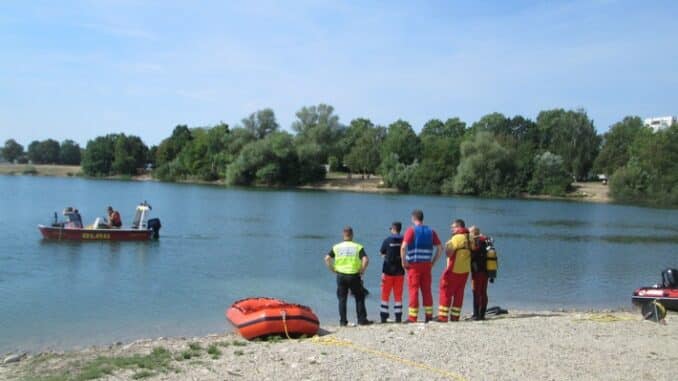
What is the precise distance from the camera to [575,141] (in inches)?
4080

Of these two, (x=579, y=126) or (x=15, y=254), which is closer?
(x=15, y=254)

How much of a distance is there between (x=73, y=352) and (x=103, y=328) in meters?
2.49

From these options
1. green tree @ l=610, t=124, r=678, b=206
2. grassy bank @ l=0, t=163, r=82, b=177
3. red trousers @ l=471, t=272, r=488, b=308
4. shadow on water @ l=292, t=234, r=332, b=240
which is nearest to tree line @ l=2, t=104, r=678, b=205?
green tree @ l=610, t=124, r=678, b=206

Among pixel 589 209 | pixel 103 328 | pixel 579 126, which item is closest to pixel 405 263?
pixel 103 328

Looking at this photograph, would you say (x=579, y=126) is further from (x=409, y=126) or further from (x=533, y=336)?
(x=533, y=336)

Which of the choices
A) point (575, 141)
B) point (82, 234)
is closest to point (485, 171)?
point (575, 141)

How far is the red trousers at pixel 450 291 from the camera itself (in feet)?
38.3

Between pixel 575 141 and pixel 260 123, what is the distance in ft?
167

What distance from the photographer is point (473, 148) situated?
8138 centimetres

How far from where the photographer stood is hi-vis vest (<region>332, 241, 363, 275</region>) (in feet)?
36.8

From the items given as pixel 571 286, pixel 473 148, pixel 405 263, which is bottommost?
pixel 571 286

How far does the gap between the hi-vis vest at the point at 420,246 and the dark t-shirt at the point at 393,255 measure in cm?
24

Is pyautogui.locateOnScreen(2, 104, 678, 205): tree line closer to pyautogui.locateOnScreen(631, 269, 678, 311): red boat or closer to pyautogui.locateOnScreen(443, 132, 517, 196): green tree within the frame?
pyautogui.locateOnScreen(443, 132, 517, 196): green tree

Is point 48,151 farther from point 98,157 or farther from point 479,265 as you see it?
point 479,265
